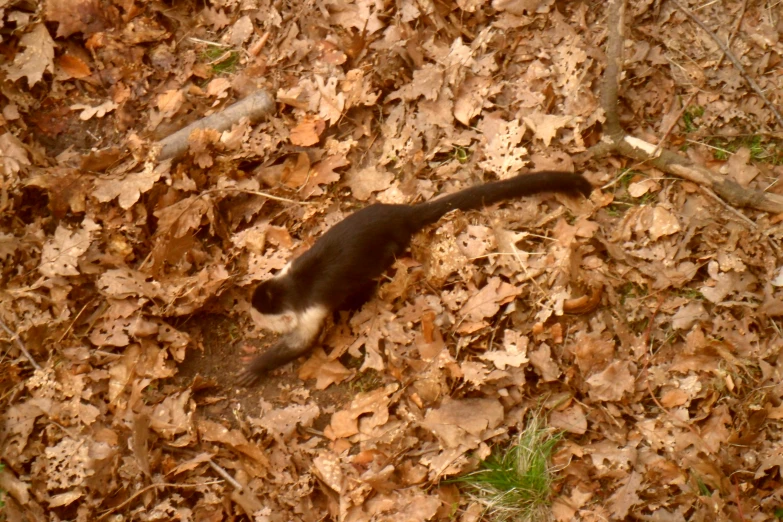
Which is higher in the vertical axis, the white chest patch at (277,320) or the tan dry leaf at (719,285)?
the white chest patch at (277,320)

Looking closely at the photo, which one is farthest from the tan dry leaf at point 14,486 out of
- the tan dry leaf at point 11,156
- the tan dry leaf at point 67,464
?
the tan dry leaf at point 11,156

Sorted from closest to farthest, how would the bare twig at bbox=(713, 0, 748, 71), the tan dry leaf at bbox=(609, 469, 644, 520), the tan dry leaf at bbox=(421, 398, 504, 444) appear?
the tan dry leaf at bbox=(609, 469, 644, 520) < the tan dry leaf at bbox=(421, 398, 504, 444) < the bare twig at bbox=(713, 0, 748, 71)

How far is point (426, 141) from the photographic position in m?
5.15

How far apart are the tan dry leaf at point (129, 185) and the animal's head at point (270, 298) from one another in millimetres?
1262

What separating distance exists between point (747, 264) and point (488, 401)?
6.69 feet

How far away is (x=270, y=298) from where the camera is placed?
4.50 meters

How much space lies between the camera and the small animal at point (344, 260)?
4.51 meters

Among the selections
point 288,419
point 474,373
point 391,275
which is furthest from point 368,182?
point 288,419

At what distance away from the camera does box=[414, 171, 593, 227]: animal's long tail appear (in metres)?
4.57

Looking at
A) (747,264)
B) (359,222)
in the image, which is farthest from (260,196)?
(747,264)

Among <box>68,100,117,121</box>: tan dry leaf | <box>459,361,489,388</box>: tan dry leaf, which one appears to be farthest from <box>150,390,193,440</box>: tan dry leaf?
<box>68,100,117,121</box>: tan dry leaf

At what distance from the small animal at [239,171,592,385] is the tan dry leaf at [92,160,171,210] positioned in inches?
49.5

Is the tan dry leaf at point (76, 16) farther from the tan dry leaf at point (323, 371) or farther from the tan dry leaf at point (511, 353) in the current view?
the tan dry leaf at point (511, 353)

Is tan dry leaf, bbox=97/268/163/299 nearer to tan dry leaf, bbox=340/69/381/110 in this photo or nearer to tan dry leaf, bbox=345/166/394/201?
tan dry leaf, bbox=345/166/394/201
